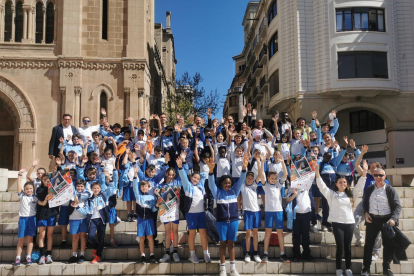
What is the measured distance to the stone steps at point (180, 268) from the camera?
824 centimetres

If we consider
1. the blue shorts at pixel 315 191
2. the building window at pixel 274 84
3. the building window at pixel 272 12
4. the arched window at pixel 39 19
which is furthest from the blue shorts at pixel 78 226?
the building window at pixel 272 12

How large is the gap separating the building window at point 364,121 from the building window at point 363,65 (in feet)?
14.8

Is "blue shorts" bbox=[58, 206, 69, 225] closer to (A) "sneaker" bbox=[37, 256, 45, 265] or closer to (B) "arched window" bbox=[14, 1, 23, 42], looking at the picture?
(A) "sneaker" bbox=[37, 256, 45, 265]

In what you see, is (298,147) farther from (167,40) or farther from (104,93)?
(167,40)

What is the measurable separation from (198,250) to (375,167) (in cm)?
460

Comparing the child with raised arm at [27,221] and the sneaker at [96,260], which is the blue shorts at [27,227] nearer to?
the child with raised arm at [27,221]

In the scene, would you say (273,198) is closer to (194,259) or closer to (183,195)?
(183,195)

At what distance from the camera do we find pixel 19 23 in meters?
21.4

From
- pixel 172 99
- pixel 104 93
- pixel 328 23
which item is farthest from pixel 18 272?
pixel 172 99

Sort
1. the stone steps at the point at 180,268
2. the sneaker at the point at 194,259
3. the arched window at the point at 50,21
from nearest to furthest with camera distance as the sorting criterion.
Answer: the stone steps at the point at 180,268 < the sneaker at the point at 194,259 < the arched window at the point at 50,21

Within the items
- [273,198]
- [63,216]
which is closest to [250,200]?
[273,198]

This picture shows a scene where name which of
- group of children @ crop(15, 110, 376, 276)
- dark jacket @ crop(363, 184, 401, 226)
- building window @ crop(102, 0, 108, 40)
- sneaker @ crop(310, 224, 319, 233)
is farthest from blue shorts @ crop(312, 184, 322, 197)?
building window @ crop(102, 0, 108, 40)

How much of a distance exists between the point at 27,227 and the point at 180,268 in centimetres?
372

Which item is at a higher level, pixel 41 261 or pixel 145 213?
pixel 145 213
